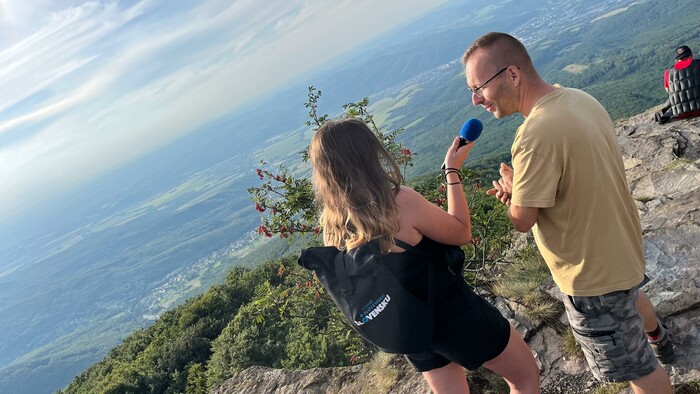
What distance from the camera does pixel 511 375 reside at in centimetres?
280

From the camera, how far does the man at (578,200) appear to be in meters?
2.19

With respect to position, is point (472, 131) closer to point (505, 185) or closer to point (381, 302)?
point (505, 185)

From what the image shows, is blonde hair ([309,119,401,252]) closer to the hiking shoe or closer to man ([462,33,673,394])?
man ([462,33,673,394])

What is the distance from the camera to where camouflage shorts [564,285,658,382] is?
2.43 m

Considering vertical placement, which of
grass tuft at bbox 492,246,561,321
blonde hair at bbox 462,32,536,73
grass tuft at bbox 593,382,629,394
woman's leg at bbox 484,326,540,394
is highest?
blonde hair at bbox 462,32,536,73

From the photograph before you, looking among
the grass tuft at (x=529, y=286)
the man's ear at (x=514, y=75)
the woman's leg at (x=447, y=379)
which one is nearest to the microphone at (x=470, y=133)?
the man's ear at (x=514, y=75)

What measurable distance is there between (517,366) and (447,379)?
46cm

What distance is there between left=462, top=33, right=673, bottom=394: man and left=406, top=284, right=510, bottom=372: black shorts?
0.48 m

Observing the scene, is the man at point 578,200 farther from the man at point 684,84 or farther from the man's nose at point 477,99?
the man at point 684,84

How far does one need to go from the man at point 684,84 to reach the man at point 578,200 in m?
7.08

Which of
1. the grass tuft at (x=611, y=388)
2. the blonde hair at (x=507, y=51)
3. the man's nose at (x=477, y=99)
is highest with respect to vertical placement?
the blonde hair at (x=507, y=51)

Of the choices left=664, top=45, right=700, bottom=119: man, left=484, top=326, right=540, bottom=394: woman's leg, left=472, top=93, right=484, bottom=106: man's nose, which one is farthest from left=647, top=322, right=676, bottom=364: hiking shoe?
left=664, top=45, right=700, bottom=119: man

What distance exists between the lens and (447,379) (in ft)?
9.19

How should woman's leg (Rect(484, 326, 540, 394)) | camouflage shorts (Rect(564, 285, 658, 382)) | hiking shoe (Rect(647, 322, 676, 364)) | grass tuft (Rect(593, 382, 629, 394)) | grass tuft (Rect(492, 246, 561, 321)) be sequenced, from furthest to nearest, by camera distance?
grass tuft (Rect(492, 246, 561, 321)) → grass tuft (Rect(593, 382, 629, 394)) → hiking shoe (Rect(647, 322, 676, 364)) → woman's leg (Rect(484, 326, 540, 394)) → camouflage shorts (Rect(564, 285, 658, 382))
